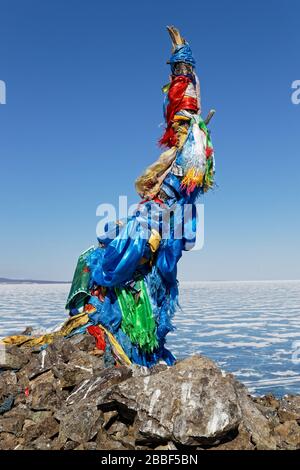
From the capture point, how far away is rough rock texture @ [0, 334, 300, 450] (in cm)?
316

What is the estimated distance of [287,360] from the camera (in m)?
11.2

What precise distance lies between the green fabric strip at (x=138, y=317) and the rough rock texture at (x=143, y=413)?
0.68m

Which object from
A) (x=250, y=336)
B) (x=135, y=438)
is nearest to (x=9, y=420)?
Answer: (x=135, y=438)

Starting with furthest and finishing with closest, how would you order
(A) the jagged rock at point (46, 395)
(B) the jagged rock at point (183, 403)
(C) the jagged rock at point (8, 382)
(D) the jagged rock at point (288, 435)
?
(C) the jagged rock at point (8, 382)
(A) the jagged rock at point (46, 395)
(D) the jagged rock at point (288, 435)
(B) the jagged rock at point (183, 403)

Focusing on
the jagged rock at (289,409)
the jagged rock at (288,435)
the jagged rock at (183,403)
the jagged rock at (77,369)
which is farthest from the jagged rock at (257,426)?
the jagged rock at (77,369)

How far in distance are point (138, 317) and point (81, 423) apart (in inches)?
65.5

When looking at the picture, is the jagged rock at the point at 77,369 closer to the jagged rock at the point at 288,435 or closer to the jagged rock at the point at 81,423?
the jagged rock at the point at 81,423

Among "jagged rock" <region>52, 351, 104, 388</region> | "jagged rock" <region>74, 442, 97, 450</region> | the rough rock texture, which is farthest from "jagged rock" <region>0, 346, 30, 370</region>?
"jagged rock" <region>74, 442, 97, 450</region>

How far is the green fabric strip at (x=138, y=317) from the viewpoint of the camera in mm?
4887

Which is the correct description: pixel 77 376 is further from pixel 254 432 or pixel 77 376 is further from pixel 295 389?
pixel 295 389

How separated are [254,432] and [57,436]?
1.68 metres

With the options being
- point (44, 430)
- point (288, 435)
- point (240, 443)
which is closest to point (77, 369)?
point (44, 430)

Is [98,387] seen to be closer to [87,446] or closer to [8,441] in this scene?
[87,446]

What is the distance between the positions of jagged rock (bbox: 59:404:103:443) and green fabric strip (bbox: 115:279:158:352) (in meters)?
1.42
